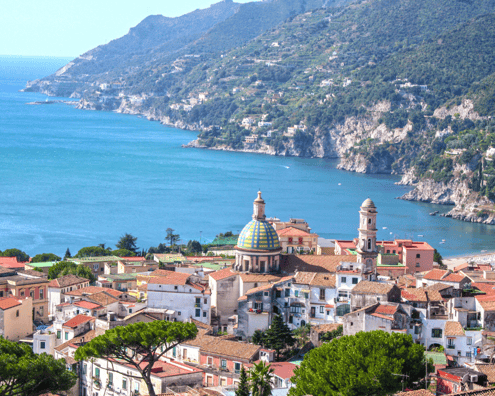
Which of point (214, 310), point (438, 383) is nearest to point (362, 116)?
point (214, 310)

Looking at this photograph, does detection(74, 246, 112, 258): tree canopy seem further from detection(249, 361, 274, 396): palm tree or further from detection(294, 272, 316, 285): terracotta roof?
detection(249, 361, 274, 396): palm tree

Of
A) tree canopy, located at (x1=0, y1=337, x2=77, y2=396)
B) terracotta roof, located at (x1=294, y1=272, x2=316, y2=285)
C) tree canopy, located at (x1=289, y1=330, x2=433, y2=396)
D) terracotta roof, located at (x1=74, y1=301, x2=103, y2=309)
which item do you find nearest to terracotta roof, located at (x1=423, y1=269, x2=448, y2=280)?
terracotta roof, located at (x1=294, y1=272, x2=316, y2=285)

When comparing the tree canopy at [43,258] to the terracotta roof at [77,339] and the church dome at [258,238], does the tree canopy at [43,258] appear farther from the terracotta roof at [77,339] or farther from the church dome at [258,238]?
the terracotta roof at [77,339]

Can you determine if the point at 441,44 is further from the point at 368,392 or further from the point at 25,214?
the point at 368,392

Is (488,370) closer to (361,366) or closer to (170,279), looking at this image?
(361,366)

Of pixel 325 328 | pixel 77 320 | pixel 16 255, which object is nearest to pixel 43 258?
pixel 16 255

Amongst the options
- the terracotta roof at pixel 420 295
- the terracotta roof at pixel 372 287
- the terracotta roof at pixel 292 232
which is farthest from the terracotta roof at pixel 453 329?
the terracotta roof at pixel 292 232
